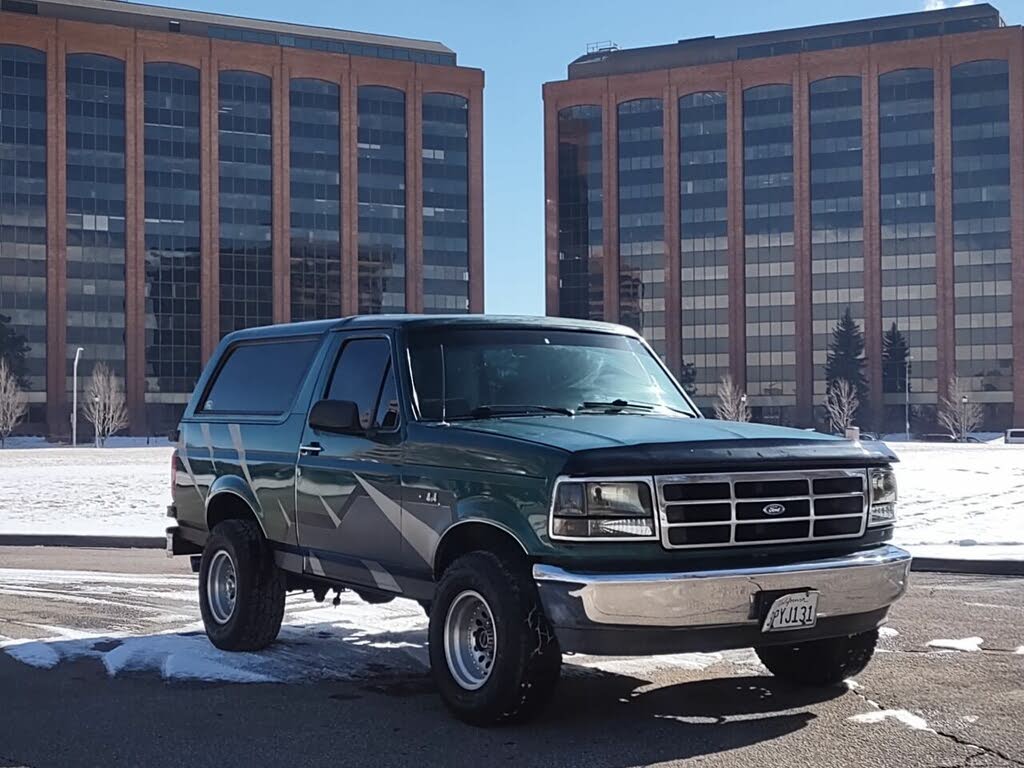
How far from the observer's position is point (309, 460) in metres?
7.30

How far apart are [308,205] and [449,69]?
60.8 feet

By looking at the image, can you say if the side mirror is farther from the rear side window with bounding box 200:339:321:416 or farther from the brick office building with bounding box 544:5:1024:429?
the brick office building with bounding box 544:5:1024:429

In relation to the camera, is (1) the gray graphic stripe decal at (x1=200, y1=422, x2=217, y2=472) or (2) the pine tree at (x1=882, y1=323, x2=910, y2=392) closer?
(1) the gray graphic stripe decal at (x1=200, y1=422, x2=217, y2=472)

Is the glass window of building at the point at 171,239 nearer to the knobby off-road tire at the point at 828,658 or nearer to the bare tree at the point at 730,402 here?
the bare tree at the point at 730,402

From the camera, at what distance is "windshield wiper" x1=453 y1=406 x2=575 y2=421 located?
21.7 feet

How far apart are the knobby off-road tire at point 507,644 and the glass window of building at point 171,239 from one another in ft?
322

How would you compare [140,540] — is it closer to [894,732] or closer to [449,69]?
[894,732]

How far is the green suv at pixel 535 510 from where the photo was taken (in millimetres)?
5531

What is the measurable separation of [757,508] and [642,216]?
365ft

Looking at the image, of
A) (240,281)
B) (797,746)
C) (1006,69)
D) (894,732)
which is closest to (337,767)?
(797,746)

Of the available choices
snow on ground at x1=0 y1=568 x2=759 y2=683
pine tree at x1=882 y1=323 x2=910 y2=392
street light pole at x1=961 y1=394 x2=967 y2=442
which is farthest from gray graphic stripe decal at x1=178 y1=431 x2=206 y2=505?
pine tree at x1=882 y1=323 x2=910 y2=392

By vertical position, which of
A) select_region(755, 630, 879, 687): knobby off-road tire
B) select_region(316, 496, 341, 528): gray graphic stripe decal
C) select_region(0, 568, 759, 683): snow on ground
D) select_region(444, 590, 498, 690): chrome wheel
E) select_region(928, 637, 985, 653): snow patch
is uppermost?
select_region(316, 496, 341, 528): gray graphic stripe decal

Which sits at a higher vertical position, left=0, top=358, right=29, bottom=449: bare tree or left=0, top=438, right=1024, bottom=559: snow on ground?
left=0, top=358, right=29, bottom=449: bare tree

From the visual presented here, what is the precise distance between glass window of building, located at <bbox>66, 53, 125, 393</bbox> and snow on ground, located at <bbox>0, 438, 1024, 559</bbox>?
70.3 m
